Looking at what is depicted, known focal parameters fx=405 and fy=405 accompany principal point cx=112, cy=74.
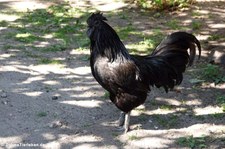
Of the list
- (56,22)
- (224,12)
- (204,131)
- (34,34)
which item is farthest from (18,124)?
(224,12)

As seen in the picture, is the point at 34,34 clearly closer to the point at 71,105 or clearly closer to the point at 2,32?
the point at 2,32

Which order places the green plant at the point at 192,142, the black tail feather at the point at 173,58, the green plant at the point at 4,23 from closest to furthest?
the green plant at the point at 192,142, the black tail feather at the point at 173,58, the green plant at the point at 4,23

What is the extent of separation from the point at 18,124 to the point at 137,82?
5.89 feet

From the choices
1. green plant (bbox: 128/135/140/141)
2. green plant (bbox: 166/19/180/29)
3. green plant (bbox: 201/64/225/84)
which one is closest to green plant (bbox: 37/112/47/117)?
green plant (bbox: 128/135/140/141)

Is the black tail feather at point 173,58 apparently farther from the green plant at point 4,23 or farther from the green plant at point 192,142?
the green plant at point 4,23

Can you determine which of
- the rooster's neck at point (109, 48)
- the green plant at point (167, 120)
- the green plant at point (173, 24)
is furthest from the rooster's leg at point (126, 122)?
the green plant at point (173, 24)

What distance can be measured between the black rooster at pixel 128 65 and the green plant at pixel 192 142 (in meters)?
0.75

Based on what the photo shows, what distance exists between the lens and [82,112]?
608cm

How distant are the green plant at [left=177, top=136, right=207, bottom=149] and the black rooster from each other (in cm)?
75

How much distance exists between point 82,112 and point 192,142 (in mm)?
1753

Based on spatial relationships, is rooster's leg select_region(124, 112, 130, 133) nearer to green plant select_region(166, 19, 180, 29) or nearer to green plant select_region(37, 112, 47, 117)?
green plant select_region(37, 112, 47, 117)

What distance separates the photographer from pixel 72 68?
7.57 m

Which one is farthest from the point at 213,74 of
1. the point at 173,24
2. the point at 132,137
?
the point at 173,24

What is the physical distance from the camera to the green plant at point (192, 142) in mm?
5132
